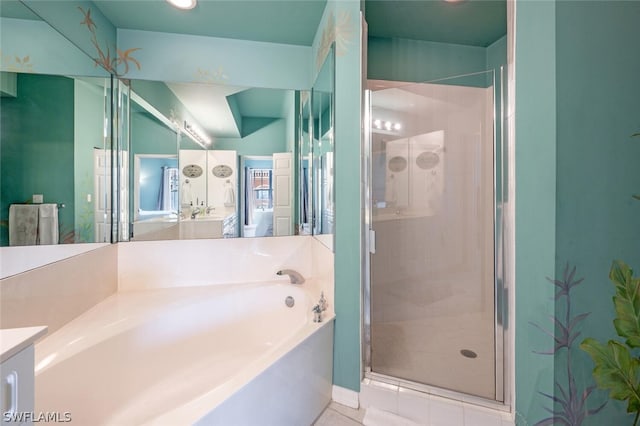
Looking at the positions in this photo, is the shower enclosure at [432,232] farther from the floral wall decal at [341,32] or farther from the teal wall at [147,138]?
the teal wall at [147,138]

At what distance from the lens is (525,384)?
1.20m

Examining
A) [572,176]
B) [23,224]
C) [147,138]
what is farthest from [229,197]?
[572,176]

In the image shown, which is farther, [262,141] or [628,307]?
[262,141]

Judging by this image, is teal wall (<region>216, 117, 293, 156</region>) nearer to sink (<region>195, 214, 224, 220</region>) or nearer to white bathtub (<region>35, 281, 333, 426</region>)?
sink (<region>195, 214, 224, 220</region>)

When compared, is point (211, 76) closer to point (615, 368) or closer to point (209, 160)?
point (209, 160)

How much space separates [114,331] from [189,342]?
1.46 feet

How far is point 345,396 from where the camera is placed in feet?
5.00

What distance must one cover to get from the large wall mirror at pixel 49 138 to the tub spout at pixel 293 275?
4.21 ft

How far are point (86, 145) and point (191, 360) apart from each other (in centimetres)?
153

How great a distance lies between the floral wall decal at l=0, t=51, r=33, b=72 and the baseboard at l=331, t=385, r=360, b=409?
2.24 m

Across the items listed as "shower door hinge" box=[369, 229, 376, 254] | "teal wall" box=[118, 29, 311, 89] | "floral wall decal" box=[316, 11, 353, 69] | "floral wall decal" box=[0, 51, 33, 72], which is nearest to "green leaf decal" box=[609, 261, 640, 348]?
"shower door hinge" box=[369, 229, 376, 254]

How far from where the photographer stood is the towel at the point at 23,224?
1253mm

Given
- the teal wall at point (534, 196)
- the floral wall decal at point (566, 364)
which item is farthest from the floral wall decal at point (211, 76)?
the floral wall decal at point (566, 364)

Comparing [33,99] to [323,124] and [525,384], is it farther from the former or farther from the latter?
[525,384]
